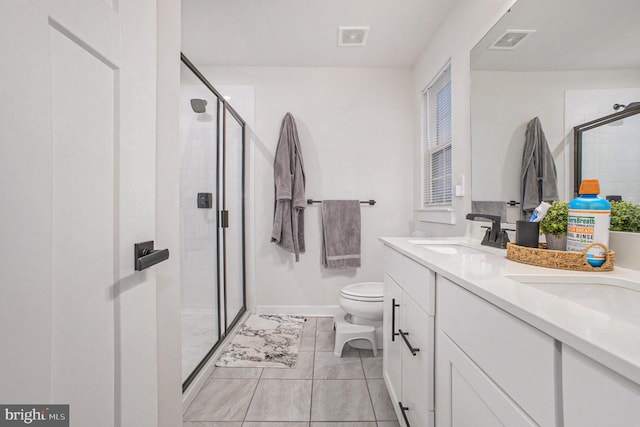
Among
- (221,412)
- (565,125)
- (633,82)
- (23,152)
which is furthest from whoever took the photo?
(221,412)

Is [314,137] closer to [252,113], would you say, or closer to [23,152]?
[252,113]

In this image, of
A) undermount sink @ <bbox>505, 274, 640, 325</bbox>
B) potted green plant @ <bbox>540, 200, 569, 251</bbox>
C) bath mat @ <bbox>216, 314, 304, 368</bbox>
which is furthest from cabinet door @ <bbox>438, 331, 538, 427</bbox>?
bath mat @ <bbox>216, 314, 304, 368</bbox>

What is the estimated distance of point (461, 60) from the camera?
1.68 metres

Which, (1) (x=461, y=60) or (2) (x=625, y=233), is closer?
(2) (x=625, y=233)

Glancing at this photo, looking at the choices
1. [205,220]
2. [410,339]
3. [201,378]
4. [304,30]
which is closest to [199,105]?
[205,220]

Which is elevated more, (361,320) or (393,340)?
(393,340)

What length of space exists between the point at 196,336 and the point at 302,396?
2.34 ft

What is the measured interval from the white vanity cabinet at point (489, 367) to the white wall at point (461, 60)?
1078 mm

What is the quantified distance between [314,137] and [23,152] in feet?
7.67

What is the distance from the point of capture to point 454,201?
1.81 m

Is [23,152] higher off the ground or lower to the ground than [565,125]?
lower

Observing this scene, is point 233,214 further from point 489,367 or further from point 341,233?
point 489,367

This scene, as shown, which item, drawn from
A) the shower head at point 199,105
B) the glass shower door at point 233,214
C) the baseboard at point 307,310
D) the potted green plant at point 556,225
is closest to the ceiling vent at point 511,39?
the potted green plant at point 556,225

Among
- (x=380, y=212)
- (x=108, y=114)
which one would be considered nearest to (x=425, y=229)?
(x=380, y=212)
